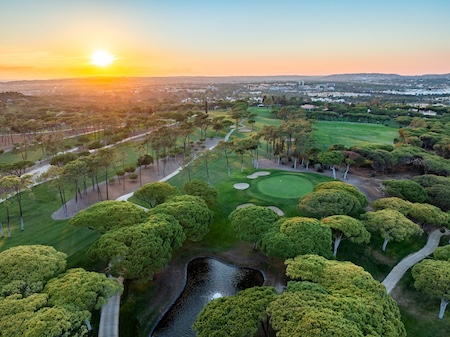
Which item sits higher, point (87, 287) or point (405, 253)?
point (87, 287)

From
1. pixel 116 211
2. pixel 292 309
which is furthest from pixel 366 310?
pixel 116 211

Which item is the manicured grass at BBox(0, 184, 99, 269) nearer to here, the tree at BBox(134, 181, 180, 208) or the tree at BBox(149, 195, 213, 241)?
the tree at BBox(134, 181, 180, 208)

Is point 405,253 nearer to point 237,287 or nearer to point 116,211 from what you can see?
point 237,287

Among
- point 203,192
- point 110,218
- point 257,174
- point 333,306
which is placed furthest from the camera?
point 257,174

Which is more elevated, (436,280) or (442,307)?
(436,280)

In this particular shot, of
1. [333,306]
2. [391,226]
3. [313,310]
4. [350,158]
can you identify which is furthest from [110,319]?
[350,158]

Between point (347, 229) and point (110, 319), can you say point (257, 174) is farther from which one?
point (110, 319)
